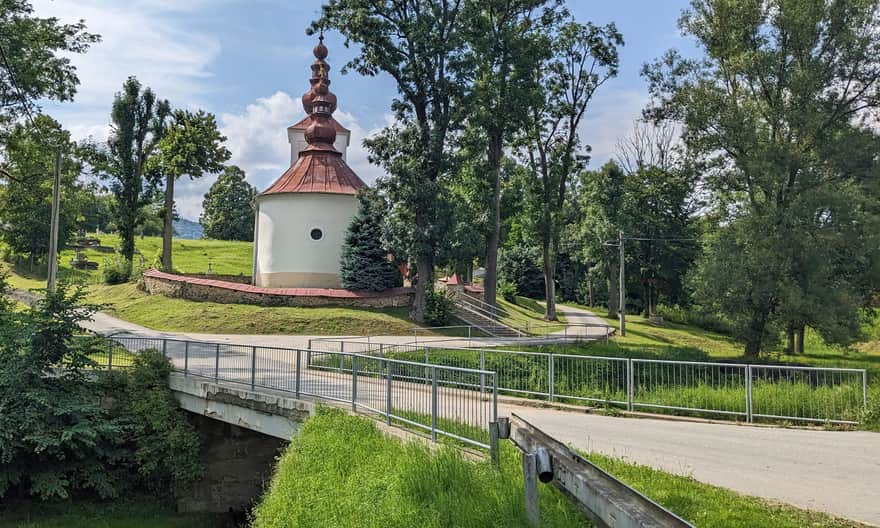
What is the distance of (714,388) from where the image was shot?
41.7 ft

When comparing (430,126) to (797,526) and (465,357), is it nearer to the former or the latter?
(465,357)

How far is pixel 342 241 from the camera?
37125mm

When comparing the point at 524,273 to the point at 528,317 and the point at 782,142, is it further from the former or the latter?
the point at 782,142

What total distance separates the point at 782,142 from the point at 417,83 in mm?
16463

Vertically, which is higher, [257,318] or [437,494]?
[257,318]

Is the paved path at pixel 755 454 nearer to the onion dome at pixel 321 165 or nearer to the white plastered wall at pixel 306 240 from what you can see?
the white plastered wall at pixel 306 240

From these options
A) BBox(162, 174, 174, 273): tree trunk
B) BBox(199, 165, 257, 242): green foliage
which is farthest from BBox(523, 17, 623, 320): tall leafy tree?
BBox(199, 165, 257, 242): green foliage

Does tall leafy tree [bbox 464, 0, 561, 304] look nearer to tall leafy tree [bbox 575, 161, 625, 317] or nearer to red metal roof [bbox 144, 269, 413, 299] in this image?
red metal roof [bbox 144, 269, 413, 299]

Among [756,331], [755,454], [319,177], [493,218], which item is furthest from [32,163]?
[756,331]

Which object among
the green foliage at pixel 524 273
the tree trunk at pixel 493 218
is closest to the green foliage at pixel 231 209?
the green foliage at pixel 524 273

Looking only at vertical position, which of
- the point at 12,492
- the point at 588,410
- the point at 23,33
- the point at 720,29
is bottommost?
the point at 12,492

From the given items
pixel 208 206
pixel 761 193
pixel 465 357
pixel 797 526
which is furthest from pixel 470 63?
pixel 208 206

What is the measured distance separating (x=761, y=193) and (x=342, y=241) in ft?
71.9

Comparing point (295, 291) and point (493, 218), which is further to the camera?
point (493, 218)
